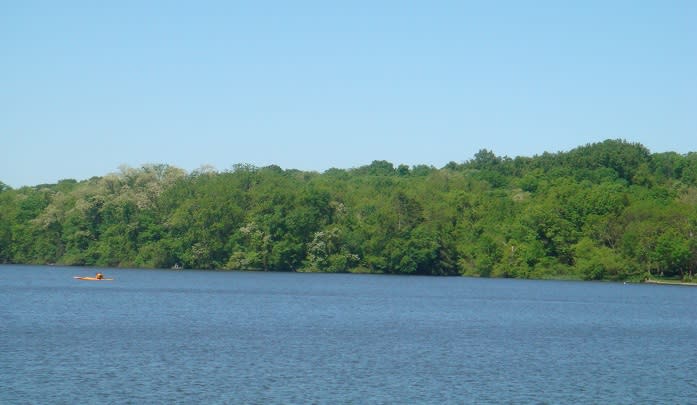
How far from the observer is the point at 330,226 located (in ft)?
443

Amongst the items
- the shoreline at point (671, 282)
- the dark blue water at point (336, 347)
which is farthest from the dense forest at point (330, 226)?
the dark blue water at point (336, 347)

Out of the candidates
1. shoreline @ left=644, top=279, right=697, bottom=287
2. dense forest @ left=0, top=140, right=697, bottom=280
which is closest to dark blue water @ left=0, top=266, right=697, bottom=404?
shoreline @ left=644, top=279, right=697, bottom=287

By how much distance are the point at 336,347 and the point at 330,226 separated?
89151 mm

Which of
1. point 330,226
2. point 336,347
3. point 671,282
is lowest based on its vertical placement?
point 336,347

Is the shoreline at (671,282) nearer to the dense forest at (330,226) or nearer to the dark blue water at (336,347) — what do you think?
the dense forest at (330,226)

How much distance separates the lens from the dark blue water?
3400 centimetres

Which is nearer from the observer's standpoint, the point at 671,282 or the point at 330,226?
the point at 671,282

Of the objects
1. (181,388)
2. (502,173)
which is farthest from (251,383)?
(502,173)

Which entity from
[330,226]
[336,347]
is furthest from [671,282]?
[336,347]

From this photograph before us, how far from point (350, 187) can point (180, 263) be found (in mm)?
35612

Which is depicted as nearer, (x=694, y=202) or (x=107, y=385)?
(x=107, y=385)

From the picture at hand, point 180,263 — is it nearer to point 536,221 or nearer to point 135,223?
point 135,223

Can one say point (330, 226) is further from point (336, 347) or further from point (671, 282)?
point (336, 347)

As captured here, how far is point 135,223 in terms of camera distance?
134m
